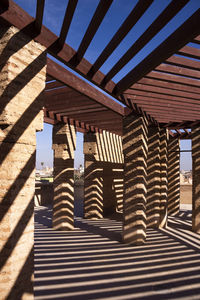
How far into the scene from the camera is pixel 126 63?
4.12m

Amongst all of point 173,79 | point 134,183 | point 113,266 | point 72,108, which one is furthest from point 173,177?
point 173,79

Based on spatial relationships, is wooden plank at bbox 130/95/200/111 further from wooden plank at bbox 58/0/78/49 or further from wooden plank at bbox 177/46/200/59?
wooden plank at bbox 58/0/78/49

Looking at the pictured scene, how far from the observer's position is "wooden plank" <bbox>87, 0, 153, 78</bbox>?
112 inches

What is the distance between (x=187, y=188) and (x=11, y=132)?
18712mm

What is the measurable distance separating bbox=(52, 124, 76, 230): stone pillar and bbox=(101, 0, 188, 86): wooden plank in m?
5.26

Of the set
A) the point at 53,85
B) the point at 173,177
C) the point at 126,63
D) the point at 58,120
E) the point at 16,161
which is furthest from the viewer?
the point at 173,177

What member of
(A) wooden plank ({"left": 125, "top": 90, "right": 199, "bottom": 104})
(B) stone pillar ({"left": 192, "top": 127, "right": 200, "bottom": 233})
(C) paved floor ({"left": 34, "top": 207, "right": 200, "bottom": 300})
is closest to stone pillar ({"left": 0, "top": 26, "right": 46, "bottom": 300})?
(C) paved floor ({"left": 34, "top": 207, "right": 200, "bottom": 300})

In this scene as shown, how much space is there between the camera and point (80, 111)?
26.7ft

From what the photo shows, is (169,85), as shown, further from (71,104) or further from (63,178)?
(63,178)

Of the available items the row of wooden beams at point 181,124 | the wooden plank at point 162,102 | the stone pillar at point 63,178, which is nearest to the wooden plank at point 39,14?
the wooden plank at point 162,102

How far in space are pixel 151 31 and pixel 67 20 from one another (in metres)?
1.12

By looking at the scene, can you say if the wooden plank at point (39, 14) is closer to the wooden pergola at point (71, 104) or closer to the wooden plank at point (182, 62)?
the wooden pergola at point (71, 104)

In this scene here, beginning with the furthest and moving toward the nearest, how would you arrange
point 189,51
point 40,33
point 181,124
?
1. point 181,124
2. point 189,51
3. point 40,33

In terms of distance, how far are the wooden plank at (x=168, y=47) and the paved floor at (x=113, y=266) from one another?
4.09 metres
